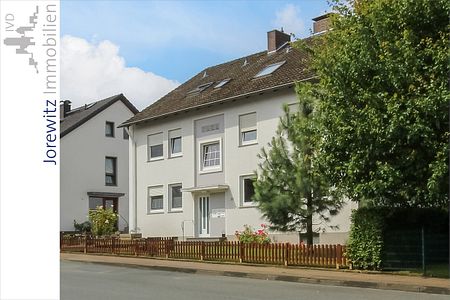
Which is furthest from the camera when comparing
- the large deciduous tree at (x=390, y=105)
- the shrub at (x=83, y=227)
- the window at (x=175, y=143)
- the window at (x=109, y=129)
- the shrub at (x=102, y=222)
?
the window at (x=109, y=129)

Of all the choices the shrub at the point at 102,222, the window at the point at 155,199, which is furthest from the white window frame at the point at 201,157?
the shrub at the point at 102,222

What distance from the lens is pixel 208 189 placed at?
2928cm

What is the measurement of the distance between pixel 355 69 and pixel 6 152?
39.8 ft

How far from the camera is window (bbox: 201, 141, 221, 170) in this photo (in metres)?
29.9

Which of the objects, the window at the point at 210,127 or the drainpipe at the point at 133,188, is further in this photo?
the drainpipe at the point at 133,188

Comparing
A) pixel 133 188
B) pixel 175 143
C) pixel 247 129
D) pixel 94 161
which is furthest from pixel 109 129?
pixel 247 129

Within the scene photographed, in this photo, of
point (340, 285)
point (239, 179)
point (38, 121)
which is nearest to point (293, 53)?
point (239, 179)

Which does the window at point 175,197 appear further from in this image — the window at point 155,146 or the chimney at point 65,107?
the chimney at point 65,107

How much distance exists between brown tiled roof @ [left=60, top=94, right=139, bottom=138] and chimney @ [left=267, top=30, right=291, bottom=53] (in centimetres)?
1498

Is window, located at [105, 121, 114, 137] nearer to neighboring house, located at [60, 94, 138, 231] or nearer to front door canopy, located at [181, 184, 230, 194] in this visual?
neighboring house, located at [60, 94, 138, 231]

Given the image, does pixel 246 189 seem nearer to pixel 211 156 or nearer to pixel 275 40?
pixel 211 156

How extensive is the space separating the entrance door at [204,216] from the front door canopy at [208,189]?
0.48 metres

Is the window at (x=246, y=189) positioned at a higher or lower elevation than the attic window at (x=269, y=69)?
lower

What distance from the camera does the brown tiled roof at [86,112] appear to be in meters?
41.8
